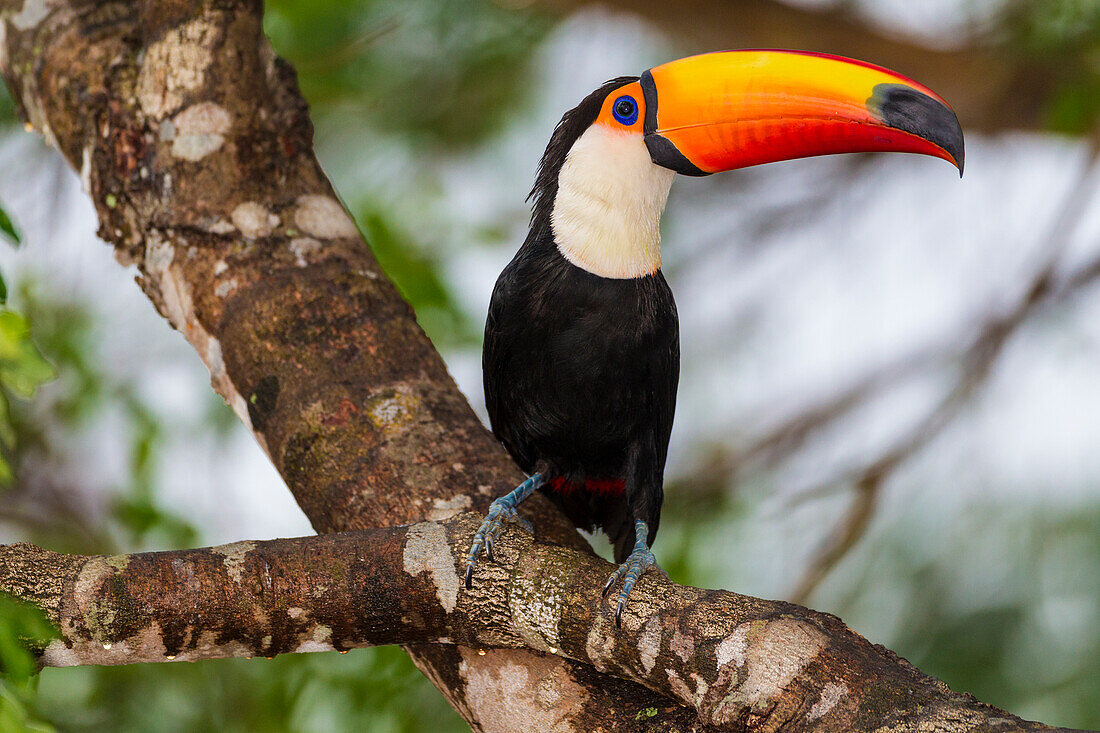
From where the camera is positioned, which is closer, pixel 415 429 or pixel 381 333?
pixel 415 429

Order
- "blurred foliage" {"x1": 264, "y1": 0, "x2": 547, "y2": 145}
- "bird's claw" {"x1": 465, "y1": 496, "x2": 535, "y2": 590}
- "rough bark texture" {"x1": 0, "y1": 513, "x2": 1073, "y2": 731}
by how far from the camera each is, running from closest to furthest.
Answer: "rough bark texture" {"x1": 0, "y1": 513, "x2": 1073, "y2": 731} < "bird's claw" {"x1": 465, "y1": 496, "x2": 535, "y2": 590} < "blurred foliage" {"x1": 264, "y1": 0, "x2": 547, "y2": 145}

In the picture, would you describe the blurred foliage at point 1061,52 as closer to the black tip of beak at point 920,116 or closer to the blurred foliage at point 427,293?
the black tip of beak at point 920,116

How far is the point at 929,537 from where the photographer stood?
4.41m

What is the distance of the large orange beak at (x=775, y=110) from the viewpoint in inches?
80.9

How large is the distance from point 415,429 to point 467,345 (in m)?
1.49

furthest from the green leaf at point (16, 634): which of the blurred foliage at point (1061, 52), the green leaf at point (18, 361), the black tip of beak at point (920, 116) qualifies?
the blurred foliage at point (1061, 52)

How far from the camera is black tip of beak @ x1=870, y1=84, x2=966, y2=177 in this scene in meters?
1.97

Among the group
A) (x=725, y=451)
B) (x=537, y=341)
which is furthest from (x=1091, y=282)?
(x=537, y=341)

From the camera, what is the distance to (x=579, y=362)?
2115mm

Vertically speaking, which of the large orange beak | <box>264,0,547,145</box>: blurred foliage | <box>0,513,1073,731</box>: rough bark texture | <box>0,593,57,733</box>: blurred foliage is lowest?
<box>0,593,57,733</box>: blurred foliage

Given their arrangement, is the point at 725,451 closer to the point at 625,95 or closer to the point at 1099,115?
the point at 1099,115

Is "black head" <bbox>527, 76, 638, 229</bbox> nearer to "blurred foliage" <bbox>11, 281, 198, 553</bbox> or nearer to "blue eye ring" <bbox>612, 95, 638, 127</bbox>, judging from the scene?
"blue eye ring" <bbox>612, 95, 638, 127</bbox>

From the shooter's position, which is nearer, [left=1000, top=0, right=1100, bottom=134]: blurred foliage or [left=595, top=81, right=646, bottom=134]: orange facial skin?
[left=595, top=81, right=646, bottom=134]: orange facial skin

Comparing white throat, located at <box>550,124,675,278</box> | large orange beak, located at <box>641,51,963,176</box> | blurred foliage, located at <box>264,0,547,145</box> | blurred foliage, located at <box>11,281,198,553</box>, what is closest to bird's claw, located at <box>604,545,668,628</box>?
white throat, located at <box>550,124,675,278</box>
